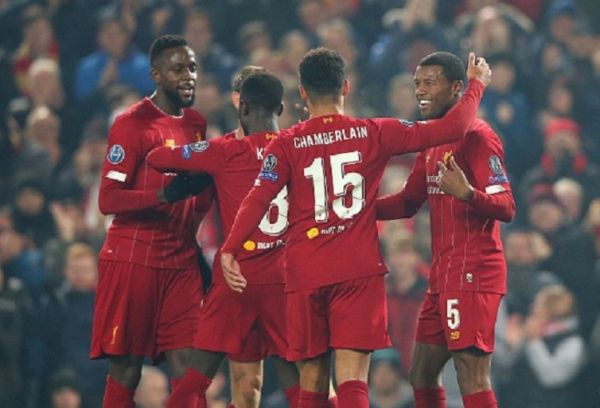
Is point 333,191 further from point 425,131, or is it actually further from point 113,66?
point 113,66

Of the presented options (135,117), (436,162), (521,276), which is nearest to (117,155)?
(135,117)

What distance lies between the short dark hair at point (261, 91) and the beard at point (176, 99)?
1.55ft

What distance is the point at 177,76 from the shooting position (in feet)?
27.6

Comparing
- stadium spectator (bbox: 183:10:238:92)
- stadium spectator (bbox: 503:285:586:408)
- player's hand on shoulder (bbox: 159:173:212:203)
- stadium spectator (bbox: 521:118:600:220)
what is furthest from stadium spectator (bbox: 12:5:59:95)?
player's hand on shoulder (bbox: 159:173:212:203)

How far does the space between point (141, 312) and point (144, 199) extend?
0.64m

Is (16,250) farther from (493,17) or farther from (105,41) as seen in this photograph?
(493,17)

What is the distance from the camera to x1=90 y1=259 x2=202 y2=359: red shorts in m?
8.30

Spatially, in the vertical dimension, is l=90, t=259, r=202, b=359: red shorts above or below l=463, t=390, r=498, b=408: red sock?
above

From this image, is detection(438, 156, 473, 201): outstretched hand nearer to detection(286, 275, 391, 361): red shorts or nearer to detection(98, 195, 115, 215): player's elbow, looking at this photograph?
detection(286, 275, 391, 361): red shorts

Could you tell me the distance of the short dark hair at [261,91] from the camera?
8039 mm

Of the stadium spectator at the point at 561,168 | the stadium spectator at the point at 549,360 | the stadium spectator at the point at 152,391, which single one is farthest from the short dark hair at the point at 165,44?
the stadium spectator at the point at 561,168

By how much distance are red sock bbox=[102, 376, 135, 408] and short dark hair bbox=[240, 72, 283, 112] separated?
168cm

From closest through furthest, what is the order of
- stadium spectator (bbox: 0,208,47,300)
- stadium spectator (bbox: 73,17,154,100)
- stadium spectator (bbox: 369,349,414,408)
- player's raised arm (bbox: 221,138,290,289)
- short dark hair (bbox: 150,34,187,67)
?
1. player's raised arm (bbox: 221,138,290,289)
2. short dark hair (bbox: 150,34,187,67)
3. stadium spectator (bbox: 369,349,414,408)
4. stadium spectator (bbox: 0,208,47,300)
5. stadium spectator (bbox: 73,17,154,100)

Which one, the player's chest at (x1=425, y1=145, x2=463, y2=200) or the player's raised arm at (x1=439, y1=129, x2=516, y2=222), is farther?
the player's chest at (x1=425, y1=145, x2=463, y2=200)
